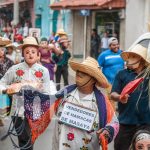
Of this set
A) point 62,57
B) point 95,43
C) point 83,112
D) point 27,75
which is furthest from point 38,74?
point 95,43

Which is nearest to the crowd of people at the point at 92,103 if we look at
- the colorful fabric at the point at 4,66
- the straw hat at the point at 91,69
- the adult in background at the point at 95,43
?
the straw hat at the point at 91,69

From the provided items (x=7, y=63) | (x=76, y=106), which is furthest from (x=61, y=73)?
(x=76, y=106)

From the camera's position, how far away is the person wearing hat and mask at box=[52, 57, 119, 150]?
17.0ft

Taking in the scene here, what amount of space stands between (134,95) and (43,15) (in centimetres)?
2860

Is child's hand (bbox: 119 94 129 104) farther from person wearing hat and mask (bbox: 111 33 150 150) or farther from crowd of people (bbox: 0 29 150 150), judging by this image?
person wearing hat and mask (bbox: 111 33 150 150)

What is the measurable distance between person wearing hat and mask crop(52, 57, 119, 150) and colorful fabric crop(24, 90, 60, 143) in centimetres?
18

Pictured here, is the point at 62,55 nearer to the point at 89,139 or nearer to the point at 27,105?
the point at 27,105

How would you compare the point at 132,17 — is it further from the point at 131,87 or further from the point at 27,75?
the point at 131,87

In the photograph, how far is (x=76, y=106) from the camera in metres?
5.25

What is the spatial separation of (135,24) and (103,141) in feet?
58.6

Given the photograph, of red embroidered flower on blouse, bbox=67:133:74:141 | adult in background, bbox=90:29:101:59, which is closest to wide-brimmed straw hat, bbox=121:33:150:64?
red embroidered flower on blouse, bbox=67:133:74:141

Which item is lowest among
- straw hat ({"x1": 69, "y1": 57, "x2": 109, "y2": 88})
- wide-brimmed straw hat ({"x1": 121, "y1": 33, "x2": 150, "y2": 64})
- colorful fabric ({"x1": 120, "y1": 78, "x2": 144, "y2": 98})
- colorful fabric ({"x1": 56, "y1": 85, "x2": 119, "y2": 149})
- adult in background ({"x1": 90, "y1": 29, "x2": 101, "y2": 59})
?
adult in background ({"x1": 90, "y1": 29, "x2": 101, "y2": 59})

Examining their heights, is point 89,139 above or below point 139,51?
below

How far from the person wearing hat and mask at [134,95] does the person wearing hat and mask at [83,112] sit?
1.75 ft
